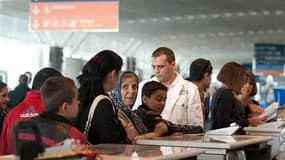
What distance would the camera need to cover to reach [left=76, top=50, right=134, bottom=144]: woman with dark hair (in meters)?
3.31

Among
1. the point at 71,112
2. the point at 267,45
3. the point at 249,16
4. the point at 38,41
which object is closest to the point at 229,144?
the point at 71,112

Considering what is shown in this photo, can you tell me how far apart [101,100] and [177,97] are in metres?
1.46

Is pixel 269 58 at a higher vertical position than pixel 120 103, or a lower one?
higher

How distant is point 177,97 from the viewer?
468 cm

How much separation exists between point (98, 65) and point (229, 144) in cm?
98

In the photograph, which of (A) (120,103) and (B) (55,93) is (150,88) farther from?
(B) (55,93)

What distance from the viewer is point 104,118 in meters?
3.28

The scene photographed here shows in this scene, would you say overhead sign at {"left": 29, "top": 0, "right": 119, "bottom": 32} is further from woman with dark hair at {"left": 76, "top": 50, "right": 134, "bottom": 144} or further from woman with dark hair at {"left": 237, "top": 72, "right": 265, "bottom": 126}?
woman with dark hair at {"left": 76, "top": 50, "right": 134, "bottom": 144}

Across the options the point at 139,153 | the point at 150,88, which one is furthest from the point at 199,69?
the point at 139,153

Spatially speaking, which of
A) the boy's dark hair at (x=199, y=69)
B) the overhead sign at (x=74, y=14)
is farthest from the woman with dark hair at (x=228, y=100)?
the overhead sign at (x=74, y=14)

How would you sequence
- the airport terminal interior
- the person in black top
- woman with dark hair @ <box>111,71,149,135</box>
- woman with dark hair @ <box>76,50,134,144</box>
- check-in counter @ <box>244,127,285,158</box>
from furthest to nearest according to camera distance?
the airport terminal interior, check-in counter @ <box>244,127,285,158</box>, woman with dark hair @ <box>111,71,149,135</box>, woman with dark hair @ <box>76,50,134,144</box>, the person in black top

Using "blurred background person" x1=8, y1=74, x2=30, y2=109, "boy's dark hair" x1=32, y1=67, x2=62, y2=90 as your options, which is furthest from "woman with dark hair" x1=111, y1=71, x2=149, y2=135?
"blurred background person" x1=8, y1=74, x2=30, y2=109

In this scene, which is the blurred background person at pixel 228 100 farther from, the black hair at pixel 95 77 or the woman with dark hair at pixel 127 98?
→ the black hair at pixel 95 77

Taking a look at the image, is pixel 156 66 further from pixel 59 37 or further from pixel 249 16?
pixel 59 37
